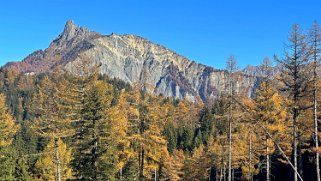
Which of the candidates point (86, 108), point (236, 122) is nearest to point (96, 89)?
point (86, 108)

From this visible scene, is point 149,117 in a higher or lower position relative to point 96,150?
higher

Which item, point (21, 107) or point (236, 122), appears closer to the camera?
point (236, 122)

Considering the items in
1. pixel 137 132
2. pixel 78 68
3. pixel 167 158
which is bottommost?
pixel 167 158

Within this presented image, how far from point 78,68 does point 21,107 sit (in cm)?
13521

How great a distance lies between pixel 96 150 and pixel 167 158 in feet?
118

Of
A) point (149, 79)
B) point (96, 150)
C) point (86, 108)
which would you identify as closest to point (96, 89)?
point (86, 108)

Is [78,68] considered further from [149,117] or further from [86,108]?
[149,117]

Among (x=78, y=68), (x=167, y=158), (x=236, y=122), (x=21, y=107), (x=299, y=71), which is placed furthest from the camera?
(x=21, y=107)

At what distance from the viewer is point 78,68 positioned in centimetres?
2738

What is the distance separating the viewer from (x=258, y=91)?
31.1m

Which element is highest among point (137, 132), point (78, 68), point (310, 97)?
point (78, 68)

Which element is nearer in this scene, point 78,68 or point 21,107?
point 78,68

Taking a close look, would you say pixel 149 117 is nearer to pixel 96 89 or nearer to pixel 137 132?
pixel 137 132

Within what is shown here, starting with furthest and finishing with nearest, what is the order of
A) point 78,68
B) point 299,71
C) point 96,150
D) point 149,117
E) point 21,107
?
point 21,107 → point 149,117 → point 78,68 → point 96,150 → point 299,71
